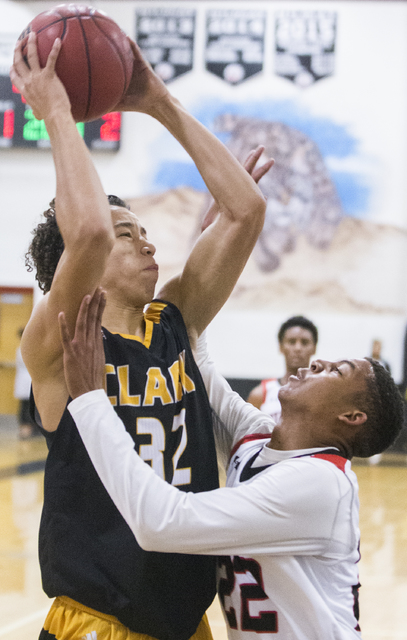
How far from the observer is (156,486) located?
4.64 ft

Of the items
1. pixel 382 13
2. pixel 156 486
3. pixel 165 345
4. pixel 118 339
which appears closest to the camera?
pixel 156 486

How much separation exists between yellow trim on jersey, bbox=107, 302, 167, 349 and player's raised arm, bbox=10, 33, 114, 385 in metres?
0.25

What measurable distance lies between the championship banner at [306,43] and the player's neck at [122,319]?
9.20 metres

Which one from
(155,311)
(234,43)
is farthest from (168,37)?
(155,311)

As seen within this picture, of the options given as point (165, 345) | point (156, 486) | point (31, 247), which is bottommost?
point (156, 486)

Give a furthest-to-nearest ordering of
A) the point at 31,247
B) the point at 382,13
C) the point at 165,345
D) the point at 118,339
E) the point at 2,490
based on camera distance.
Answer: the point at 382,13
the point at 2,490
the point at 31,247
the point at 165,345
the point at 118,339

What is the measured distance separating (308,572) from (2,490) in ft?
17.7

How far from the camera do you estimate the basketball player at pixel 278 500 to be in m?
1.41

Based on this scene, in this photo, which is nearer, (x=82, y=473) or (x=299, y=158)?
(x=82, y=473)

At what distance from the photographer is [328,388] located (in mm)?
1784

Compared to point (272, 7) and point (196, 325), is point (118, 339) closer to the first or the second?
point (196, 325)

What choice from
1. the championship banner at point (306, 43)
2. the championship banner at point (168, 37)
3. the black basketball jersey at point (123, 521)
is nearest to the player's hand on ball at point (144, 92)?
the black basketball jersey at point (123, 521)

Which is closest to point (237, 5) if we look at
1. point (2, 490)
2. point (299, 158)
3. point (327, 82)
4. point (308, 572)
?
point (327, 82)

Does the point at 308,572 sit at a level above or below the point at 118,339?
below
